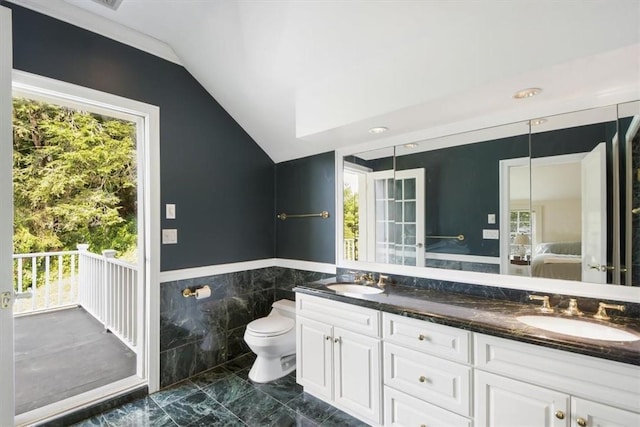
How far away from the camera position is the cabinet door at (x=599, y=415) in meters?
1.12

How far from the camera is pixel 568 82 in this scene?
1409 mm

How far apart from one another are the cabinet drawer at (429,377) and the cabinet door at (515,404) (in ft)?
0.22

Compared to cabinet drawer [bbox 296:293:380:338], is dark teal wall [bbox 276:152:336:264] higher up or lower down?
higher up

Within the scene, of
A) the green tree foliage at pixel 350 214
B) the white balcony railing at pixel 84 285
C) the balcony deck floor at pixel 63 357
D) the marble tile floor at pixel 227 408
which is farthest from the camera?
the white balcony railing at pixel 84 285

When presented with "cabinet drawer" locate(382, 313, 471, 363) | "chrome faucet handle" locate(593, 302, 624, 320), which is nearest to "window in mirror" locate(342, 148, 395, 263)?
"cabinet drawer" locate(382, 313, 471, 363)

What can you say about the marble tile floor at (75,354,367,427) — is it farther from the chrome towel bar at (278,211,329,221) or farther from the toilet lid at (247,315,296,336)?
the chrome towel bar at (278,211,329,221)

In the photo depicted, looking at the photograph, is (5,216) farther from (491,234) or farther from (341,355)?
(491,234)

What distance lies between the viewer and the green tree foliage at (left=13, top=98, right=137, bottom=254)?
2408 millimetres

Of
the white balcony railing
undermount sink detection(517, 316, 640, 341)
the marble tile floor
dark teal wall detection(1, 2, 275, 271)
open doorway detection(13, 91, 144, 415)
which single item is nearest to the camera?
undermount sink detection(517, 316, 640, 341)

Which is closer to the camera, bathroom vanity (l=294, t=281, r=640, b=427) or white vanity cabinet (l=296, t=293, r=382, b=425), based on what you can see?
bathroom vanity (l=294, t=281, r=640, b=427)

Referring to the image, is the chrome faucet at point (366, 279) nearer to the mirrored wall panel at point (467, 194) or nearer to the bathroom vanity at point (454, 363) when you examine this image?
the bathroom vanity at point (454, 363)

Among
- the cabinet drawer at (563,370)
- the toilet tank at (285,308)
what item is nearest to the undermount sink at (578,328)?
the cabinet drawer at (563,370)

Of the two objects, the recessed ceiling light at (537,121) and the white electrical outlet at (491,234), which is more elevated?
the recessed ceiling light at (537,121)

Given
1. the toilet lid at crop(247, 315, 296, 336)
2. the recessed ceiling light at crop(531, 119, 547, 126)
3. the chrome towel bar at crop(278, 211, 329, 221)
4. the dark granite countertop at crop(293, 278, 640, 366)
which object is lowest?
the toilet lid at crop(247, 315, 296, 336)
